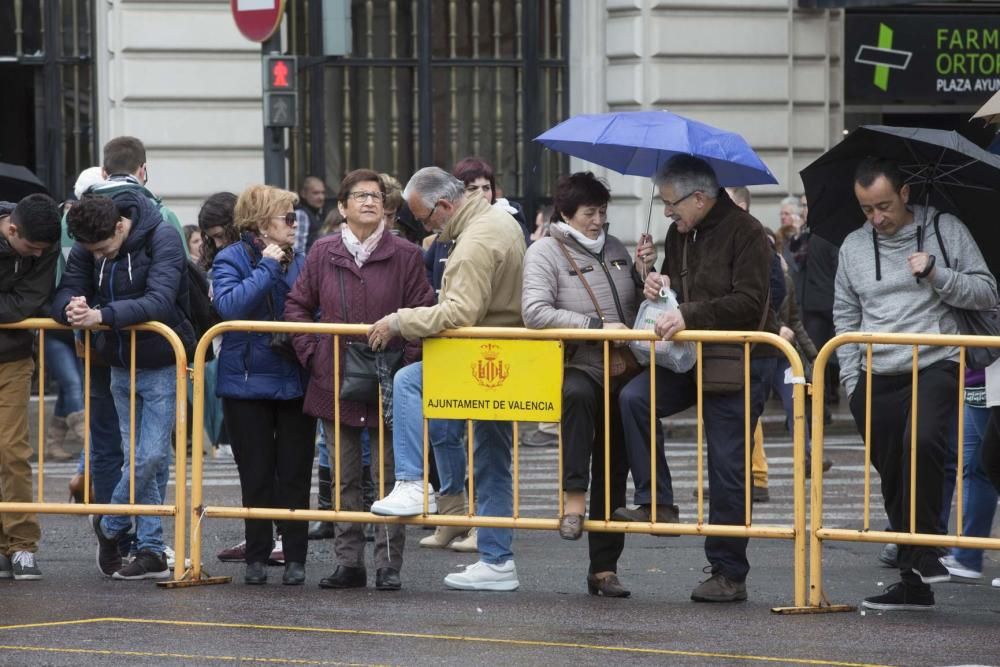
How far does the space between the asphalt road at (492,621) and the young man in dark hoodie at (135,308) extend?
0.40 metres

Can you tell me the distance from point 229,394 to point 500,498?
1284mm

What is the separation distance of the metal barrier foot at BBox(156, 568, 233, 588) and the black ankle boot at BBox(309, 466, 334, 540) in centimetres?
105

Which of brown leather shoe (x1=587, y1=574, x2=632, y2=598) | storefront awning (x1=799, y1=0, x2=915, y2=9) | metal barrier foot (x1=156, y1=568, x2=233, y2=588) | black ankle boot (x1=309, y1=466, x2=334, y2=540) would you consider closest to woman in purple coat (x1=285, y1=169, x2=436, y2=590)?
metal barrier foot (x1=156, y1=568, x2=233, y2=588)

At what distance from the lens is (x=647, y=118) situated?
838 cm

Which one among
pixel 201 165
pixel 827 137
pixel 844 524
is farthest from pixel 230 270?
pixel 827 137

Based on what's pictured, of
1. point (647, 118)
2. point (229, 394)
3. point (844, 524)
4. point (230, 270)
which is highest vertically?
point (647, 118)

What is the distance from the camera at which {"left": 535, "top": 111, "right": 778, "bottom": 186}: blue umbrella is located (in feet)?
26.8

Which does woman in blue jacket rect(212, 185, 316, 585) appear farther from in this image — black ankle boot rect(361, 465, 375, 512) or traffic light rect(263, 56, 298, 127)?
traffic light rect(263, 56, 298, 127)

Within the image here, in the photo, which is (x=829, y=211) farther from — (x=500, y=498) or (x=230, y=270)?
(x=230, y=270)

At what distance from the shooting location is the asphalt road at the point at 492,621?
276 inches

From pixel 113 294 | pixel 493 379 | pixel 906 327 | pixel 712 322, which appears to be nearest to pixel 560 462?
pixel 493 379

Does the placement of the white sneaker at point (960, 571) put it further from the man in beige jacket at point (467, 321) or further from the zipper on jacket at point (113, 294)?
the zipper on jacket at point (113, 294)

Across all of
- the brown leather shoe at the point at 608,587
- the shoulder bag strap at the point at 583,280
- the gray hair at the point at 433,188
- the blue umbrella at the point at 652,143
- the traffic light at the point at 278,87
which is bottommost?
the brown leather shoe at the point at 608,587

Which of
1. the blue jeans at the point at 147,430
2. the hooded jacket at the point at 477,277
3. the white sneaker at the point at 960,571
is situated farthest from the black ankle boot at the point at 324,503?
the white sneaker at the point at 960,571
